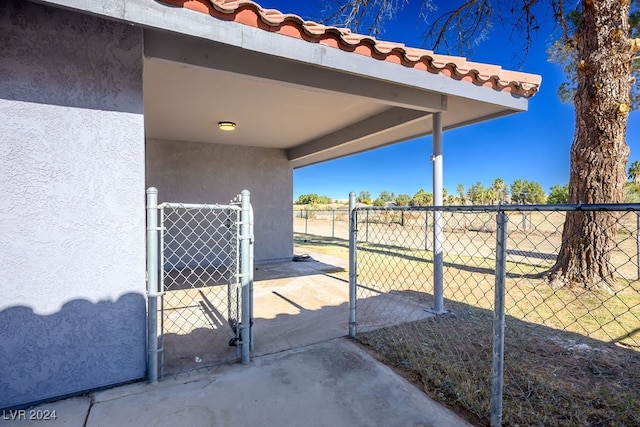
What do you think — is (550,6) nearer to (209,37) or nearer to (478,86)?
(478,86)

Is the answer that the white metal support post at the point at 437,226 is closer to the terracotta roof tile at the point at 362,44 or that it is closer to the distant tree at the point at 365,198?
the terracotta roof tile at the point at 362,44

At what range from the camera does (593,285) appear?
5387 mm

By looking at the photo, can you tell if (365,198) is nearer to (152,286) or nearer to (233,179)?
(233,179)

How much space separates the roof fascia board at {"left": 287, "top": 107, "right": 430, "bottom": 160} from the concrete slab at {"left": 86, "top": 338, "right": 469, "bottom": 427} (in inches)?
137

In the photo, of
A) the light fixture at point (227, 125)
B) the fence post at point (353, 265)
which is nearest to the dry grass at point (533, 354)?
the fence post at point (353, 265)

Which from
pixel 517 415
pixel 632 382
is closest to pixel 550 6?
pixel 632 382

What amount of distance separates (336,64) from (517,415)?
3.13 m

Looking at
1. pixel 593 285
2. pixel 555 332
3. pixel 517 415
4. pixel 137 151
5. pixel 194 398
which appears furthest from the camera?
pixel 593 285

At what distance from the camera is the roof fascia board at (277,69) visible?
9.23 feet

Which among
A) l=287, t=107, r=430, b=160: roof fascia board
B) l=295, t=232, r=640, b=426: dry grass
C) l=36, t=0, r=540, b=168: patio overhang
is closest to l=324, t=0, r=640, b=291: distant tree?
l=295, t=232, r=640, b=426: dry grass

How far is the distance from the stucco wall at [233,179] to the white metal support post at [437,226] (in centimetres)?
468

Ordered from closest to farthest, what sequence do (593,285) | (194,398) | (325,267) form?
(194,398)
(593,285)
(325,267)

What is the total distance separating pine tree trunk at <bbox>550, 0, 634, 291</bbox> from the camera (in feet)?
17.6

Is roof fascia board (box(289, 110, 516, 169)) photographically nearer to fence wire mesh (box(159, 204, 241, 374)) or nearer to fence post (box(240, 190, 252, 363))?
fence post (box(240, 190, 252, 363))
